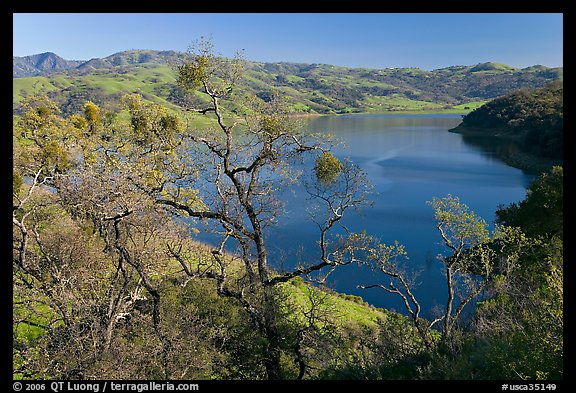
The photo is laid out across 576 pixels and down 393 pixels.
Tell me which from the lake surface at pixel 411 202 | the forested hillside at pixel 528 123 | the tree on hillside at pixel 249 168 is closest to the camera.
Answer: the tree on hillside at pixel 249 168

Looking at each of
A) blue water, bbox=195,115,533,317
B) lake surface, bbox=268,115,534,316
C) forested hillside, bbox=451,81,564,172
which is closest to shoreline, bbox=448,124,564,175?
forested hillside, bbox=451,81,564,172

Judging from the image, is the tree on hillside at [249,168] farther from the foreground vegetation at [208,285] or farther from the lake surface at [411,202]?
the lake surface at [411,202]

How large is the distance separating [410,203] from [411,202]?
377 millimetres

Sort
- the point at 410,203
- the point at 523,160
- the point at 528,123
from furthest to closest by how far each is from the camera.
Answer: the point at 528,123, the point at 523,160, the point at 410,203

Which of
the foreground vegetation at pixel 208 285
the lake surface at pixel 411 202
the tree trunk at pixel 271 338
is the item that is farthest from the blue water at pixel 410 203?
the tree trunk at pixel 271 338

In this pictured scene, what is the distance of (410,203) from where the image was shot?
36.9 m

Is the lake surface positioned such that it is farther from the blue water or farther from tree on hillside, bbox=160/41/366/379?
tree on hillside, bbox=160/41/366/379

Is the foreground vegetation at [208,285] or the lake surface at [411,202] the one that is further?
the lake surface at [411,202]

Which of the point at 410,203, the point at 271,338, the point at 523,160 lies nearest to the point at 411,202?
the point at 410,203

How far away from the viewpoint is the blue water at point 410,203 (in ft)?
79.2

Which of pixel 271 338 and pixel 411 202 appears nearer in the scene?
pixel 271 338

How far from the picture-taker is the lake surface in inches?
957

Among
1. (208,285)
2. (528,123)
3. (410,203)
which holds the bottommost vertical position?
(410,203)

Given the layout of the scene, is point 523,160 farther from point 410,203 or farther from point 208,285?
point 208,285
